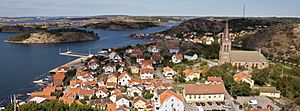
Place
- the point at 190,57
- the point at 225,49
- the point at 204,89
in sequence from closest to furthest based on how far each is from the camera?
the point at 204,89 → the point at 225,49 → the point at 190,57

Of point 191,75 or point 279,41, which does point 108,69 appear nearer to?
point 191,75

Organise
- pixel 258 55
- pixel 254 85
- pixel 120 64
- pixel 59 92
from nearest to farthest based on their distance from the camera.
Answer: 1. pixel 59 92
2. pixel 254 85
3. pixel 258 55
4. pixel 120 64

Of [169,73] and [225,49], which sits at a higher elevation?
[225,49]

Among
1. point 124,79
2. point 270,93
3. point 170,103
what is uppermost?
point 124,79

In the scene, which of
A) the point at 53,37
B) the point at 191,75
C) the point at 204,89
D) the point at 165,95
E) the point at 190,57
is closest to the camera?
the point at 165,95

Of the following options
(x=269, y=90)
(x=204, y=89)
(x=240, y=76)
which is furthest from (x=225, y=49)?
(x=204, y=89)

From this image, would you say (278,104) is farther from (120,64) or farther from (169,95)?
(120,64)

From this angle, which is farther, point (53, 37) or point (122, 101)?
point (53, 37)

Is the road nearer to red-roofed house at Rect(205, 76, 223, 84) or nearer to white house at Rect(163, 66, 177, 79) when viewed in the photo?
white house at Rect(163, 66, 177, 79)

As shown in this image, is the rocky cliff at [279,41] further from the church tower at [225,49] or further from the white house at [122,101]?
the white house at [122,101]

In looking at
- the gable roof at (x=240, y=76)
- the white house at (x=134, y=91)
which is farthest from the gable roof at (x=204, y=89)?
the gable roof at (x=240, y=76)

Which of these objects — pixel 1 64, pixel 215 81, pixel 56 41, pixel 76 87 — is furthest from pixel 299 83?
pixel 56 41
